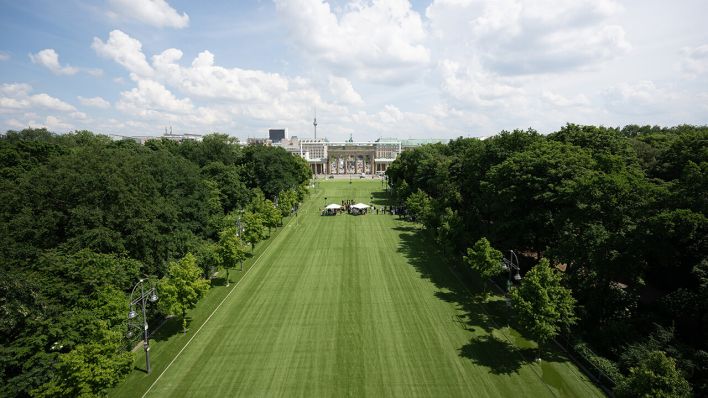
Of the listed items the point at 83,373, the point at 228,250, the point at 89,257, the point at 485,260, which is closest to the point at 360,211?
the point at 228,250

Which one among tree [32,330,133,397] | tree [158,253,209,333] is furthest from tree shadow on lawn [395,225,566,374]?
tree [32,330,133,397]

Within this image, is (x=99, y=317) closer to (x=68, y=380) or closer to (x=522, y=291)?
(x=68, y=380)

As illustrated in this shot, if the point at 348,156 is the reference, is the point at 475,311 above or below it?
below

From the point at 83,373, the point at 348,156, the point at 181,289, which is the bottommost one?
the point at 83,373

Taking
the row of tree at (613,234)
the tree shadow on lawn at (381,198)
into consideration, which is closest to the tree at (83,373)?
the row of tree at (613,234)

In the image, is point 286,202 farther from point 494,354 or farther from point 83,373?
point 83,373

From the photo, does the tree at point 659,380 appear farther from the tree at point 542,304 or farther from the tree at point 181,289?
the tree at point 181,289
